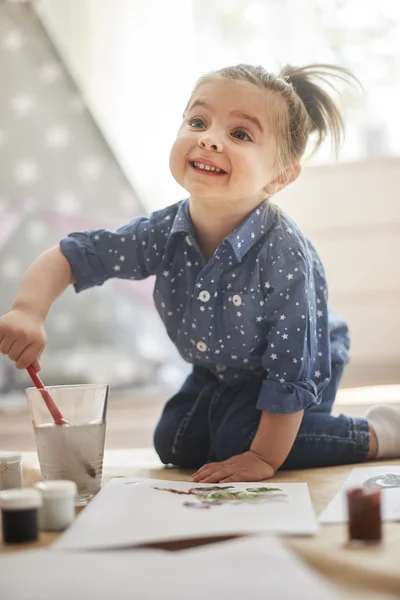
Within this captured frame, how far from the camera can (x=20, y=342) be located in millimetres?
1011

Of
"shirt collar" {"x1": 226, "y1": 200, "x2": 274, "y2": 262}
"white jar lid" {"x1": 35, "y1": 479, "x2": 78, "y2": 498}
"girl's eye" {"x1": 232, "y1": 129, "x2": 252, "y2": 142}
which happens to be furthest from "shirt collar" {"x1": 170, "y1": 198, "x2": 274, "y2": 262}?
"white jar lid" {"x1": 35, "y1": 479, "x2": 78, "y2": 498}

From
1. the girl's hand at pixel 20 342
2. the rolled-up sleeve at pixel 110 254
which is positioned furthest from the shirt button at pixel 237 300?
the girl's hand at pixel 20 342

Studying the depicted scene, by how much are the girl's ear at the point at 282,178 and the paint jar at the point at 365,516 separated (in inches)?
24.1

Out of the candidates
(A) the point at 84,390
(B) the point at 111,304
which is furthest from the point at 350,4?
(A) the point at 84,390

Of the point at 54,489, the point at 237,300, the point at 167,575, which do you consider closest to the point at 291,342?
the point at 237,300

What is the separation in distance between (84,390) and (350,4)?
2.35 m

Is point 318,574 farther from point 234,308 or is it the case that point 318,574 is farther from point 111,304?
point 111,304

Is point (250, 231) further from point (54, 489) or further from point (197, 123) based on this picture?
point (54, 489)

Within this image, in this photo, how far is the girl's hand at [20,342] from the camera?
1.00 metres

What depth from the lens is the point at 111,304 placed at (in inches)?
101

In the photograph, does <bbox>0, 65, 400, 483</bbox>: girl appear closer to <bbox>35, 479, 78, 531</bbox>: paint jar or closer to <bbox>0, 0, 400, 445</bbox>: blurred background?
<bbox>35, 479, 78, 531</bbox>: paint jar

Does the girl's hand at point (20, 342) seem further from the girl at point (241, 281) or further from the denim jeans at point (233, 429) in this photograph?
the denim jeans at point (233, 429)

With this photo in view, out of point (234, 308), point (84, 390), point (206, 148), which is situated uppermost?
point (206, 148)

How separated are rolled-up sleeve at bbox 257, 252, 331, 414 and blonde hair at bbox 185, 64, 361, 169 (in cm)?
18
